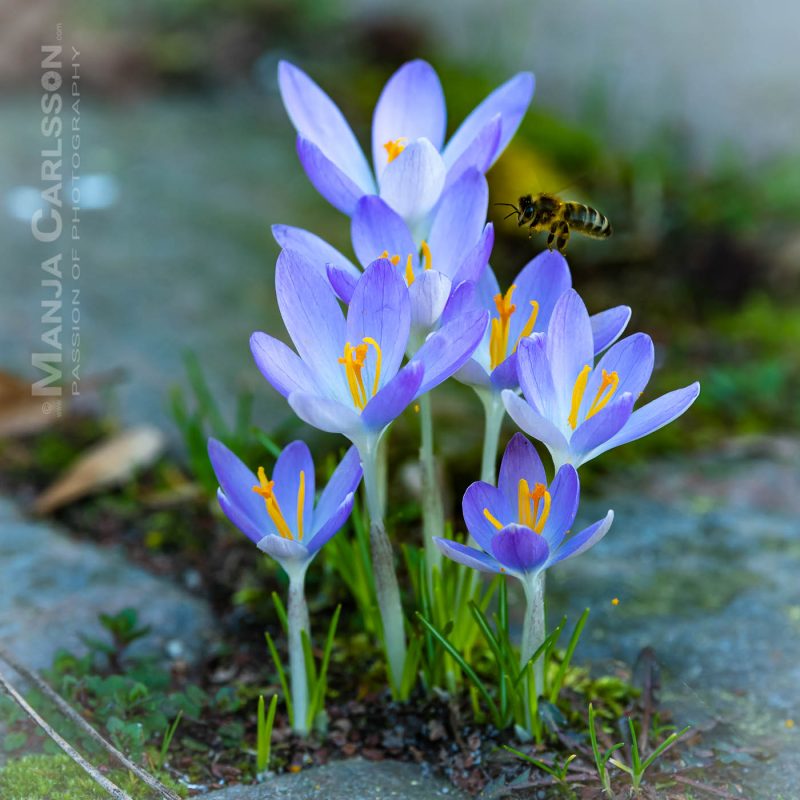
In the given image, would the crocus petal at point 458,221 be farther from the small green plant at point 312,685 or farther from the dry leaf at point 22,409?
the dry leaf at point 22,409

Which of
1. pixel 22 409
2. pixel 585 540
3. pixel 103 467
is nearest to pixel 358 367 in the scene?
pixel 585 540

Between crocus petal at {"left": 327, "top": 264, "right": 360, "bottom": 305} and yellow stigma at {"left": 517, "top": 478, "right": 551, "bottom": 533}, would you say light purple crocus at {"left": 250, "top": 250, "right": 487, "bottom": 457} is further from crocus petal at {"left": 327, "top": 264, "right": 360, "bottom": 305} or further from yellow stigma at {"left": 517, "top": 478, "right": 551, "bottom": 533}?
yellow stigma at {"left": 517, "top": 478, "right": 551, "bottom": 533}

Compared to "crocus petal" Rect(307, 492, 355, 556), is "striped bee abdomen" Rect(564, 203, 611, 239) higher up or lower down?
higher up

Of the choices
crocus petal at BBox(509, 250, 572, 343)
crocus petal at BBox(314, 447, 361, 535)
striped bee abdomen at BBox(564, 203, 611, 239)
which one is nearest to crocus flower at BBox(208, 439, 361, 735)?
crocus petal at BBox(314, 447, 361, 535)

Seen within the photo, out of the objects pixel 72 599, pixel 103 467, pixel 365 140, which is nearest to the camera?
pixel 72 599

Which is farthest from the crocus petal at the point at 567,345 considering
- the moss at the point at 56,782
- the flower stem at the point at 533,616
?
the moss at the point at 56,782

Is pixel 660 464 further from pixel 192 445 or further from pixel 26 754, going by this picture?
pixel 26 754

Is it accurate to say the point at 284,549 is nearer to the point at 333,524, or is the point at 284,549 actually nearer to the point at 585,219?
the point at 333,524
